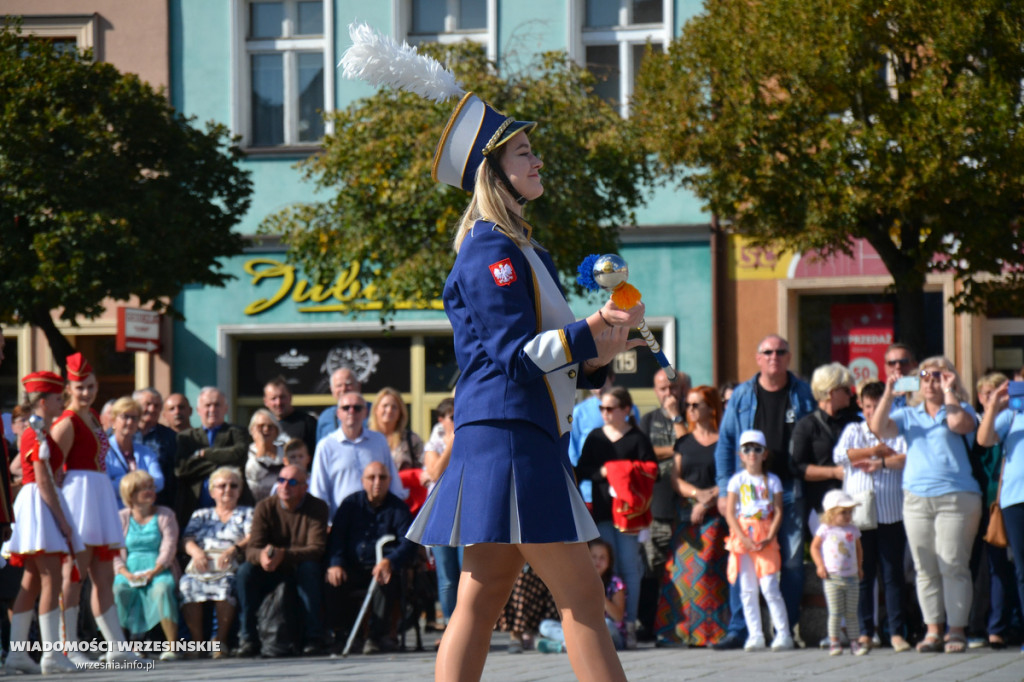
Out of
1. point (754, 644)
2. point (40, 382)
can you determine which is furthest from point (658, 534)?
point (40, 382)

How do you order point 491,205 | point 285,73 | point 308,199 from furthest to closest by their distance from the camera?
point 285,73 < point 308,199 < point 491,205

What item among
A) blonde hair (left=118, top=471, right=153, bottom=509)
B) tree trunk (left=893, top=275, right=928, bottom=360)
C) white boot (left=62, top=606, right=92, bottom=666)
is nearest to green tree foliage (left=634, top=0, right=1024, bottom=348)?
tree trunk (left=893, top=275, right=928, bottom=360)

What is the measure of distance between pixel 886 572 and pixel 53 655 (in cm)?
529

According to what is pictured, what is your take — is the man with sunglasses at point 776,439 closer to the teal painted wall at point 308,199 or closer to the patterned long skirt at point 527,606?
the patterned long skirt at point 527,606

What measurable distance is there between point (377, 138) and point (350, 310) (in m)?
3.16

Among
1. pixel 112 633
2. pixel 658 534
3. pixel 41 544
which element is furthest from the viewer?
pixel 658 534

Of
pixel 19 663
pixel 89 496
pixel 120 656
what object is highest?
pixel 89 496

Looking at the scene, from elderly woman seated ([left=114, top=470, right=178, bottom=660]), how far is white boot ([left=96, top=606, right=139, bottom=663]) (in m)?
1.04

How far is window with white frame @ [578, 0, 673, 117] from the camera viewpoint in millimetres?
18938

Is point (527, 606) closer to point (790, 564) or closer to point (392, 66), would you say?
point (790, 564)

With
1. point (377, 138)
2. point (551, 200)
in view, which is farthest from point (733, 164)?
point (377, 138)

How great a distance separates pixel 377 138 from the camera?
14453 mm

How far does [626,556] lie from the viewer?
393 inches

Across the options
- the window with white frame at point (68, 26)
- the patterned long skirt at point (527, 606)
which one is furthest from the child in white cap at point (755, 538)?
the window with white frame at point (68, 26)
